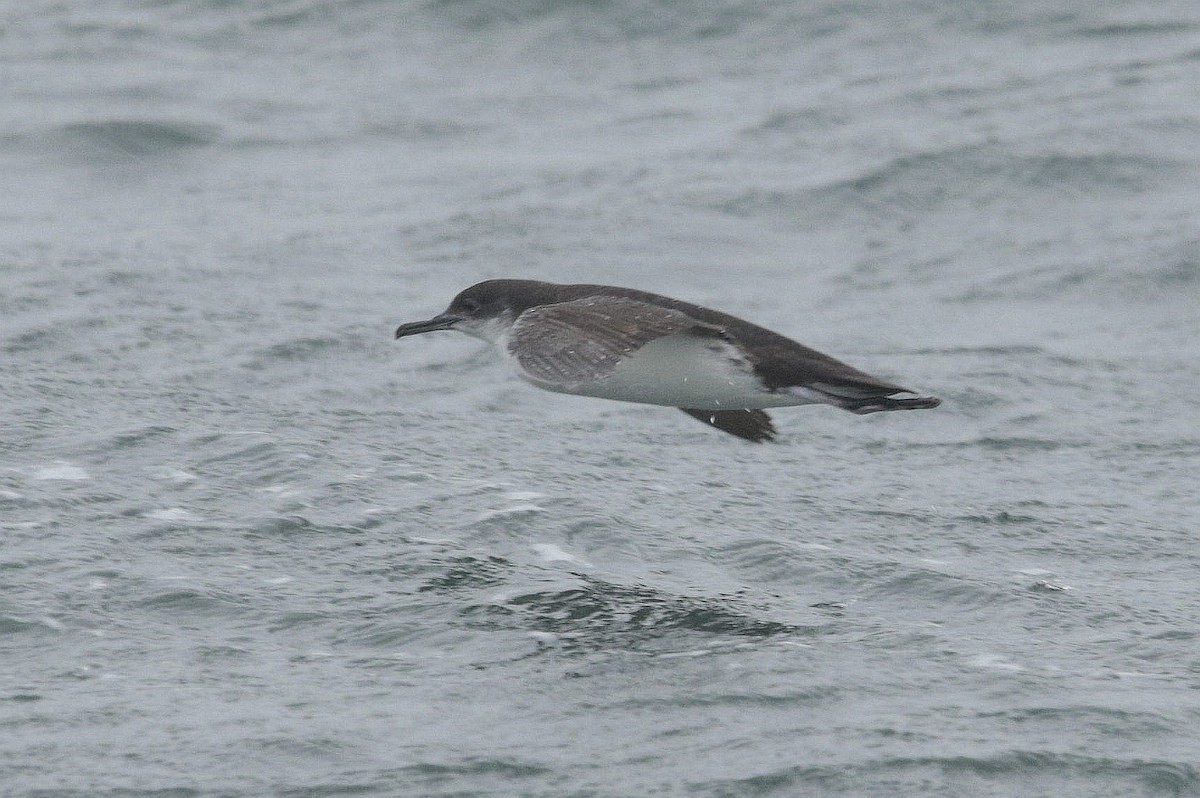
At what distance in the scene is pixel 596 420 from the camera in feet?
31.8

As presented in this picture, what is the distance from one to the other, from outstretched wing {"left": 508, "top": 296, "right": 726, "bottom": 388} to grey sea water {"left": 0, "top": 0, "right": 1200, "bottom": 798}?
2.80ft

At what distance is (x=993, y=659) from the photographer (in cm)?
648

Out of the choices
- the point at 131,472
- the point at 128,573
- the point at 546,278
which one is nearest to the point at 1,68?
the point at 546,278

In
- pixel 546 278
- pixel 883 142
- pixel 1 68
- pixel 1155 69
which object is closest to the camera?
pixel 546 278

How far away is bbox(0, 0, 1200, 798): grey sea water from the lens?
232 inches

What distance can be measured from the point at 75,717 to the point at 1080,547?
4.04 metres

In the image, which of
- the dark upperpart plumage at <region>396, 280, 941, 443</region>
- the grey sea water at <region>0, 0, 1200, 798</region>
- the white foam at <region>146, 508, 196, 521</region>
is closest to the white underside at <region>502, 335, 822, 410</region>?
the dark upperpart plumage at <region>396, 280, 941, 443</region>

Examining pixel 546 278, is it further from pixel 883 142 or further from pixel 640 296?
pixel 640 296

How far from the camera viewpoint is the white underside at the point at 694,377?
24.0 ft

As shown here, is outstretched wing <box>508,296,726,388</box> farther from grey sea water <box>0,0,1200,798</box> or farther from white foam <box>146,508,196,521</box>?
white foam <box>146,508,196,521</box>

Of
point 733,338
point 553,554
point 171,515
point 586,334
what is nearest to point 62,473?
point 171,515

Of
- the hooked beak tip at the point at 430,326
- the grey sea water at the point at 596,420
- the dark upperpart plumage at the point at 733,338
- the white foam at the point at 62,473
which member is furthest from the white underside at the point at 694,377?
the white foam at the point at 62,473

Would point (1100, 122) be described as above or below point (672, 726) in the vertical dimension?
above

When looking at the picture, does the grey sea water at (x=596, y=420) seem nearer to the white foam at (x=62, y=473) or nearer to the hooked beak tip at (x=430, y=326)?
the white foam at (x=62, y=473)
